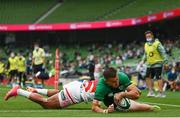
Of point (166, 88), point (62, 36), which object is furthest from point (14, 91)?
point (62, 36)

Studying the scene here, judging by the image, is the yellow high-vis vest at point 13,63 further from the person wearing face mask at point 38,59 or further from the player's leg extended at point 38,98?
the player's leg extended at point 38,98

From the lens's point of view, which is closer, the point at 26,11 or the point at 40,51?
the point at 40,51

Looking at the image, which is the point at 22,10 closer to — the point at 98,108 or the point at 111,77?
the point at 98,108

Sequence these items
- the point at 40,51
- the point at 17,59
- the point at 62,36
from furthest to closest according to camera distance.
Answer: the point at 62,36
the point at 17,59
the point at 40,51

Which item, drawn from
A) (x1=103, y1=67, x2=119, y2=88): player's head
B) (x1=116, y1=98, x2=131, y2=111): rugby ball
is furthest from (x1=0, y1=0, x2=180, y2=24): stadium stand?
(x1=103, y1=67, x2=119, y2=88): player's head

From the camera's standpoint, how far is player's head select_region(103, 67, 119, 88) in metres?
9.88

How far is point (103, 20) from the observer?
43.9 metres

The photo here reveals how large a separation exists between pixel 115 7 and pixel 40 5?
727 cm

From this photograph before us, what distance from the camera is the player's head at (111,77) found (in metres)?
9.88

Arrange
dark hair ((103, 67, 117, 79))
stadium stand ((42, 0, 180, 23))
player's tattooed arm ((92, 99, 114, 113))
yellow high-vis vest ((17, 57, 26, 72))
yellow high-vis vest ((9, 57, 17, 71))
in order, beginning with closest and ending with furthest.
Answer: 1. dark hair ((103, 67, 117, 79))
2. player's tattooed arm ((92, 99, 114, 113))
3. yellow high-vis vest ((17, 57, 26, 72))
4. yellow high-vis vest ((9, 57, 17, 71))
5. stadium stand ((42, 0, 180, 23))

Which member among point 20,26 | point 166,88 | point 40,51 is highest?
point 20,26

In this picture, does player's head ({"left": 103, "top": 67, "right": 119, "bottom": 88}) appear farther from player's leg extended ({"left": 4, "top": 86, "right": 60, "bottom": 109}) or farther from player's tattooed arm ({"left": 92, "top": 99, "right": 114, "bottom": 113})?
player's leg extended ({"left": 4, "top": 86, "right": 60, "bottom": 109})

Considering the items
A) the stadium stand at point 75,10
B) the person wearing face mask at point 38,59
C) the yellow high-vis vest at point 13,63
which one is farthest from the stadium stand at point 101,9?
the person wearing face mask at point 38,59

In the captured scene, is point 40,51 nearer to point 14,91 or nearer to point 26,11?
point 14,91
